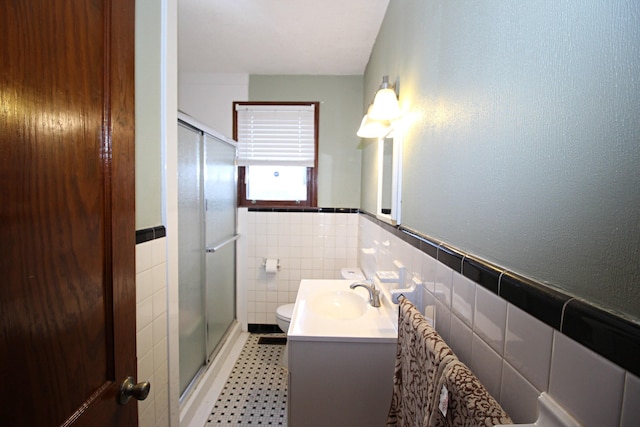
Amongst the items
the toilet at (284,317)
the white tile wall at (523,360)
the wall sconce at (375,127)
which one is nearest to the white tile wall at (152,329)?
the white tile wall at (523,360)

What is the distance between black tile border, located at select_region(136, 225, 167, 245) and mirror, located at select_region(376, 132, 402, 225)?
39.3 inches

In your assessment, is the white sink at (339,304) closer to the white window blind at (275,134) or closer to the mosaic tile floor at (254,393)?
the mosaic tile floor at (254,393)

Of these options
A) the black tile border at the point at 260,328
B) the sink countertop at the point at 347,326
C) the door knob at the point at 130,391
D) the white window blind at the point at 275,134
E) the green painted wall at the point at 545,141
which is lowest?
the black tile border at the point at 260,328

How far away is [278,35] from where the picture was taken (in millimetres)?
2031

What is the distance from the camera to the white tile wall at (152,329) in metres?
0.99

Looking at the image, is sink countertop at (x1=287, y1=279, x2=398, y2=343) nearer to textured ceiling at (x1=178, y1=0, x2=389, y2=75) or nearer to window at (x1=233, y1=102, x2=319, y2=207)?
window at (x1=233, y1=102, x2=319, y2=207)

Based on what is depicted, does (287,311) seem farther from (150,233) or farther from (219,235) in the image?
(150,233)

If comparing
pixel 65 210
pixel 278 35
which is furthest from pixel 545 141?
pixel 278 35

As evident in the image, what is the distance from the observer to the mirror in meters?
1.31

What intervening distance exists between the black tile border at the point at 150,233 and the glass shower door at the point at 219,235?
898 mm

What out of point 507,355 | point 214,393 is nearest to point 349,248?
point 214,393

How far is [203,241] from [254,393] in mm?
1111

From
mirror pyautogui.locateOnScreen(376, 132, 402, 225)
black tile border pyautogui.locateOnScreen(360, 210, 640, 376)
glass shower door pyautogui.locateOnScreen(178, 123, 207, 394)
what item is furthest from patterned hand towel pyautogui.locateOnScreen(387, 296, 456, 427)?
glass shower door pyautogui.locateOnScreen(178, 123, 207, 394)

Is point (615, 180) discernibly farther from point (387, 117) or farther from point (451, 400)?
point (387, 117)
